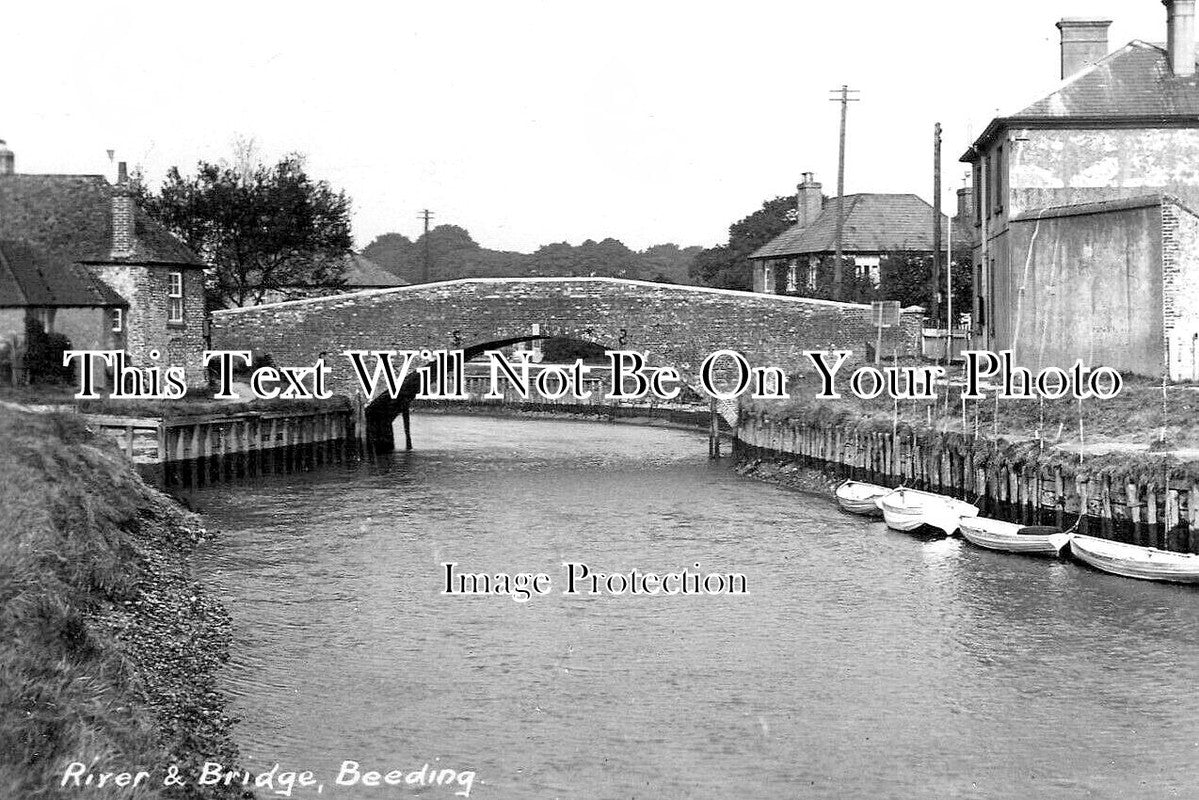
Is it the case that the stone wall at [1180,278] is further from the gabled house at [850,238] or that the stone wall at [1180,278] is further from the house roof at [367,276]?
the house roof at [367,276]

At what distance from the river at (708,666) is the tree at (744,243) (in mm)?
62249

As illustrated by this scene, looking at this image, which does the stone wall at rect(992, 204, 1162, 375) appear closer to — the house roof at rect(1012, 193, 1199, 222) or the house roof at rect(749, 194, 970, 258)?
the house roof at rect(1012, 193, 1199, 222)

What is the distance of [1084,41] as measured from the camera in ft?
133

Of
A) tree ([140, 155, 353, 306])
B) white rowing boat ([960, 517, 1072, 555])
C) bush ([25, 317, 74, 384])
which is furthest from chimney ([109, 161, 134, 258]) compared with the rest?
white rowing boat ([960, 517, 1072, 555])

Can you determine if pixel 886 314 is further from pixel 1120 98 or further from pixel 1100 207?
pixel 1100 207

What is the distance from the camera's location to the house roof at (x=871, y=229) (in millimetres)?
71562

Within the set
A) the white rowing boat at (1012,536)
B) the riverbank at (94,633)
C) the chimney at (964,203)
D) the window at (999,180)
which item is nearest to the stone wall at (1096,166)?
the window at (999,180)

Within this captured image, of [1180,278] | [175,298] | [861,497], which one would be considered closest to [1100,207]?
[1180,278]

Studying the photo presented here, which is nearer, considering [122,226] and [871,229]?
[122,226]

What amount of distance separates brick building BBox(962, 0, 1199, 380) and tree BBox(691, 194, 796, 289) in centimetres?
5064

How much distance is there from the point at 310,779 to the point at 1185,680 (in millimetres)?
9672

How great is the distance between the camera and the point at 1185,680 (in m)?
17.8

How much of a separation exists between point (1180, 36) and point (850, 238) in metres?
35.1

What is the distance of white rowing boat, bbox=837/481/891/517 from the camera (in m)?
31.3
